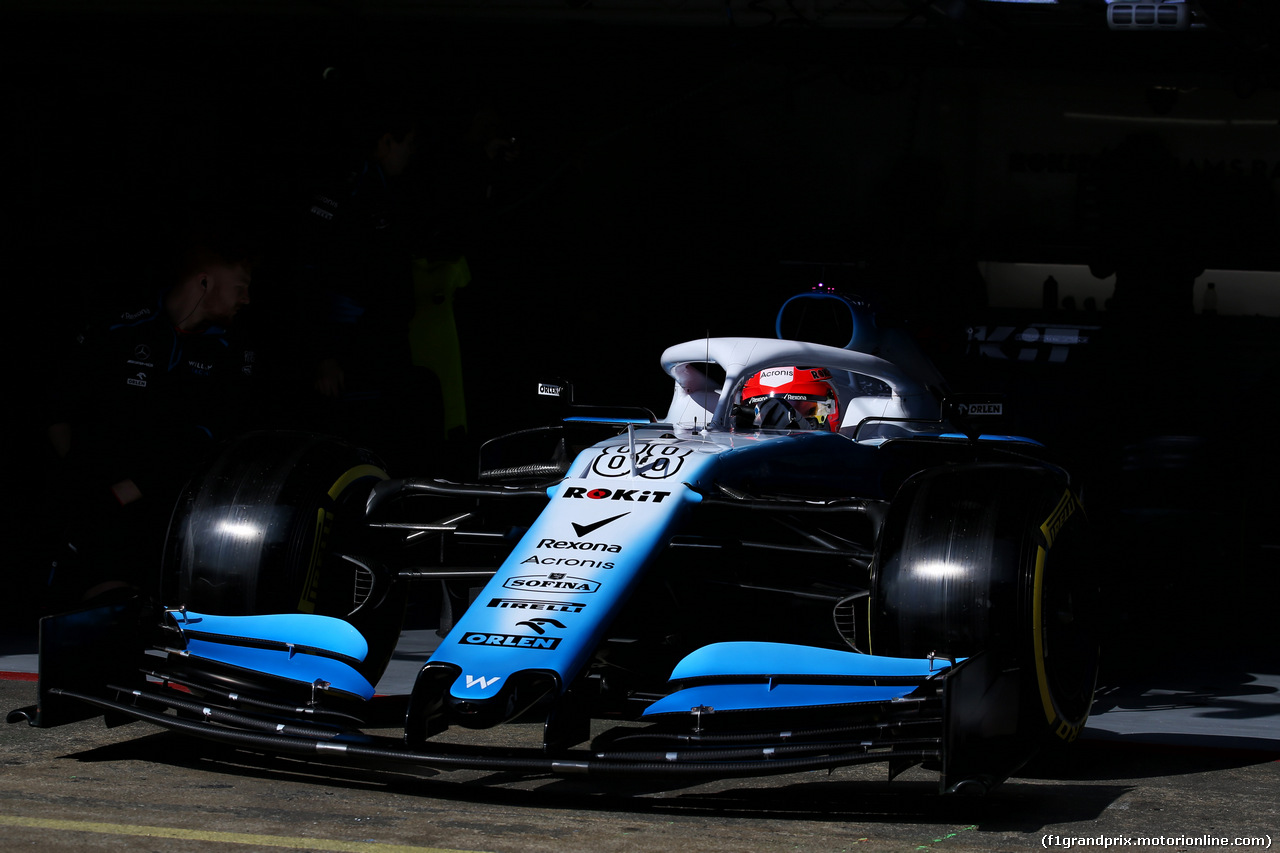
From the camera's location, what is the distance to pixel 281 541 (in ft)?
15.6

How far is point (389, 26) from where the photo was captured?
8609 millimetres

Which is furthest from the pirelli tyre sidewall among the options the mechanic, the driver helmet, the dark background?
the mechanic

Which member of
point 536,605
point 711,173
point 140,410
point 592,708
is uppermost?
point 711,173

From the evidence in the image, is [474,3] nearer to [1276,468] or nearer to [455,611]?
[455,611]

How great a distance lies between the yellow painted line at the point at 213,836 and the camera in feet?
11.3

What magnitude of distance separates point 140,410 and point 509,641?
231cm

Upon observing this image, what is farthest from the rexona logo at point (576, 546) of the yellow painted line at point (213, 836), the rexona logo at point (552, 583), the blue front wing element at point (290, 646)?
the yellow painted line at point (213, 836)

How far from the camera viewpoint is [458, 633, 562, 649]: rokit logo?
3.99 metres

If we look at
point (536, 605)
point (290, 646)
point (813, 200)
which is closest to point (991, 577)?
point (536, 605)

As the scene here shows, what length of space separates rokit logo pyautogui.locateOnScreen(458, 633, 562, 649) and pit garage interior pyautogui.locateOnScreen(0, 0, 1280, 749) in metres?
2.02

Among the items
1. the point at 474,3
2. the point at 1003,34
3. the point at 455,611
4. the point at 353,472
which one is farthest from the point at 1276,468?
the point at 474,3

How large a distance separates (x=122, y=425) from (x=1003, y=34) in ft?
16.9

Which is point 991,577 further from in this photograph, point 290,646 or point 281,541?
point 281,541

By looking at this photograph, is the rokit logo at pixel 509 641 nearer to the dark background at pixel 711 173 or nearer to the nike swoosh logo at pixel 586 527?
the nike swoosh logo at pixel 586 527
